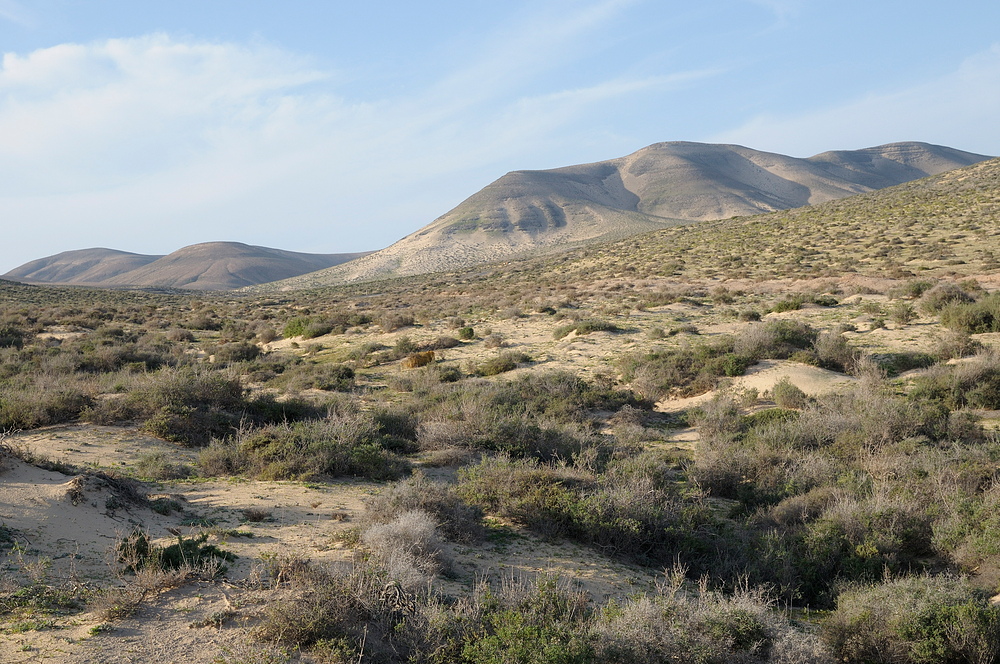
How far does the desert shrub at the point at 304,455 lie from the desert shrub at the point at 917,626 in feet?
17.5

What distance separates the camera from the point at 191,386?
9.84m

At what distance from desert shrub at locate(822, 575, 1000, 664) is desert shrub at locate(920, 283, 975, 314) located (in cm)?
1435

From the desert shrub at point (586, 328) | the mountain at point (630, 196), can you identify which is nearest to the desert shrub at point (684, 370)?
the desert shrub at point (586, 328)

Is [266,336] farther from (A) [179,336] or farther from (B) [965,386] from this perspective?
(B) [965,386]

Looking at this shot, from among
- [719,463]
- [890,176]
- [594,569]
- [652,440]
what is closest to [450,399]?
[652,440]

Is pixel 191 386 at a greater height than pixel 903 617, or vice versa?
pixel 191 386

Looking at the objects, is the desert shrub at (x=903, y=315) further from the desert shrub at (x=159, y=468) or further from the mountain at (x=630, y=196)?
the mountain at (x=630, y=196)

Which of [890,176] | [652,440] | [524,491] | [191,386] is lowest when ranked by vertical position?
[652,440]

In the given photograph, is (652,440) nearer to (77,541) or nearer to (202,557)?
(202,557)

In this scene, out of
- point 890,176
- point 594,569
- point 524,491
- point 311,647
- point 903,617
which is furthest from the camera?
point 890,176

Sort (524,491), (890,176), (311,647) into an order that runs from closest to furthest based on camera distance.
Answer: (311,647) < (524,491) < (890,176)

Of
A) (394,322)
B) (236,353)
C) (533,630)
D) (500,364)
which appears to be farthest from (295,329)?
→ (533,630)

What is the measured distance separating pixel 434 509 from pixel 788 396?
8035mm

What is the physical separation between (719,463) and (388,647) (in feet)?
17.5
